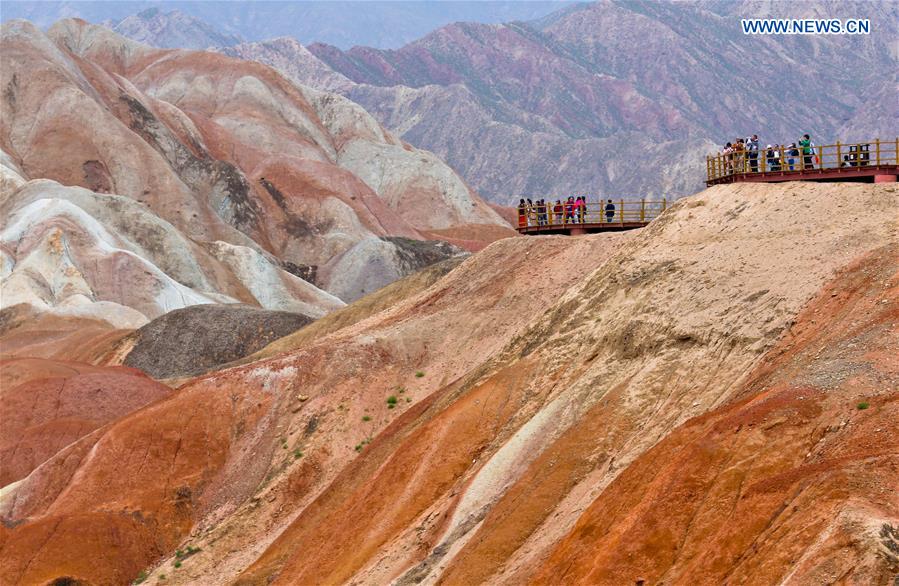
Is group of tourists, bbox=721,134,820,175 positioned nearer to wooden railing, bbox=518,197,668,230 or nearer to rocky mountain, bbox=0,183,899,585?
rocky mountain, bbox=0,183,899,585

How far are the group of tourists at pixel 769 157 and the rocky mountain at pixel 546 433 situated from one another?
13.0 ft

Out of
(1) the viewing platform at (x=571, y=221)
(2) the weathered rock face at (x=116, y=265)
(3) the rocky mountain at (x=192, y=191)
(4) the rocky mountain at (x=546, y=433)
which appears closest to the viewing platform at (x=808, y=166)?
(4) the rocky mountain at (x=546, y=433)

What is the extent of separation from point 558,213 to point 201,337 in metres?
28.1

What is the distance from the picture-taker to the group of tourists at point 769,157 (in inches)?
1655

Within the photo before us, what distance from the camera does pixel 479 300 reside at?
49.7 metres

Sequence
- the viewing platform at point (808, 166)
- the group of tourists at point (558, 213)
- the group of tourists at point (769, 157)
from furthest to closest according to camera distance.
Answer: the group of tourists at point (558, 213)
the group of tourists at point (769, 157)
the viewing platform at point (808, 166)

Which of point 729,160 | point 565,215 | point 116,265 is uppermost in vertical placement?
point 729,160

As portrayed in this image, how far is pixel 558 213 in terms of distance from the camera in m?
54.3

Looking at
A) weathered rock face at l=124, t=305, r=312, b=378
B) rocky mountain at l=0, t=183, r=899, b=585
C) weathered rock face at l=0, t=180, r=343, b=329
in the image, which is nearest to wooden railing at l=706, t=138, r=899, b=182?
Answer: rocky mountain at l=0, t=183, r=899, b=585

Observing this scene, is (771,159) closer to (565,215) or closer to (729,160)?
(729,160)

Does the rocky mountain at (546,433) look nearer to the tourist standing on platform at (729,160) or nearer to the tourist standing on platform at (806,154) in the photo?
the tourist standing on platform at (806,154)

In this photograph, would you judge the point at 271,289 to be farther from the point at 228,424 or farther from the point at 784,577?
the point at 784,577

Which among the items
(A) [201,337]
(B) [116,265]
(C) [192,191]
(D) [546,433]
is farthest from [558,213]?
(C) [192,191]

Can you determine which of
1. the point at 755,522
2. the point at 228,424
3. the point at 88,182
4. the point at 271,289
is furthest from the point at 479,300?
the point at 88,182
